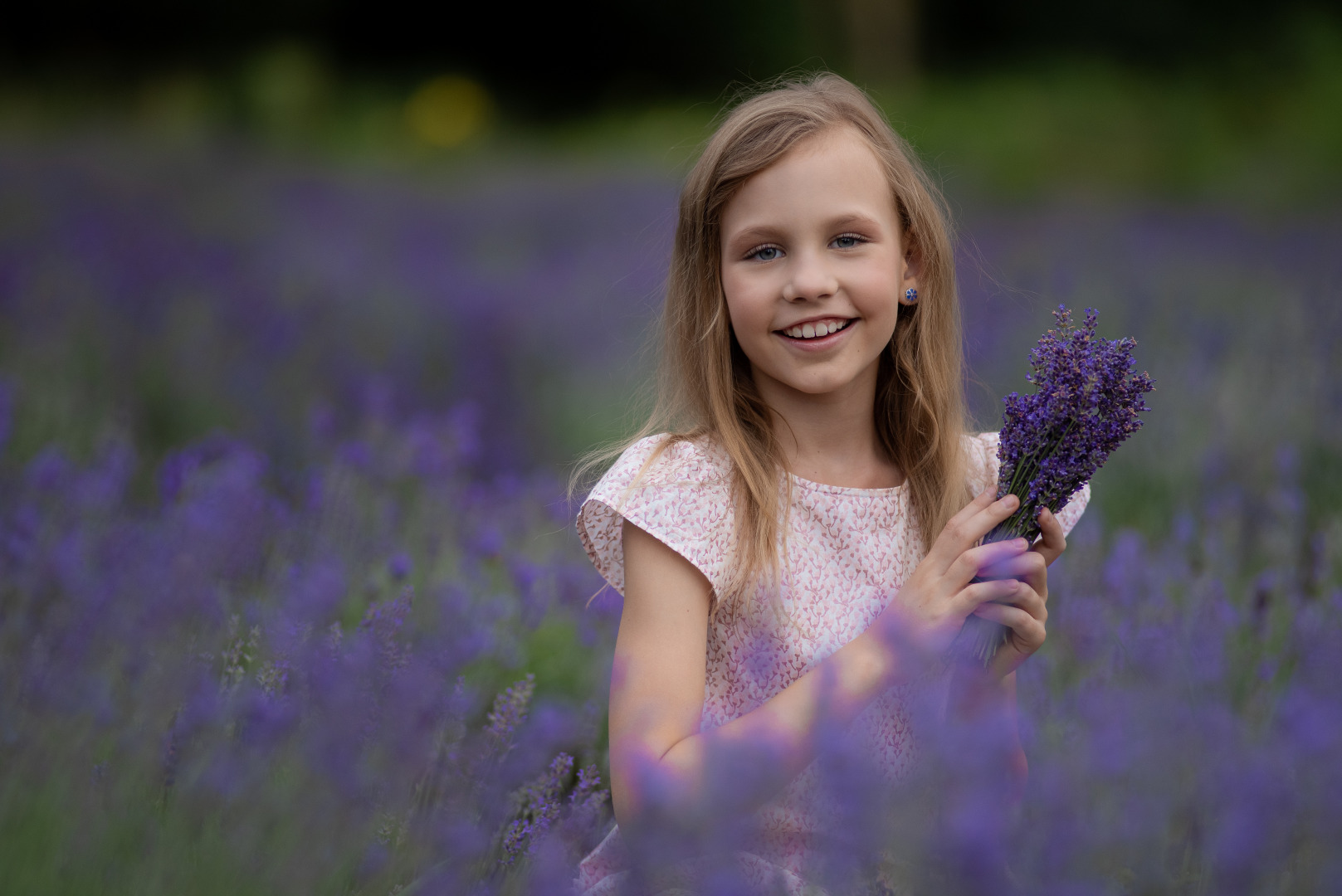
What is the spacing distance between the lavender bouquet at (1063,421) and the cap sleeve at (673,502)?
0.36 metres

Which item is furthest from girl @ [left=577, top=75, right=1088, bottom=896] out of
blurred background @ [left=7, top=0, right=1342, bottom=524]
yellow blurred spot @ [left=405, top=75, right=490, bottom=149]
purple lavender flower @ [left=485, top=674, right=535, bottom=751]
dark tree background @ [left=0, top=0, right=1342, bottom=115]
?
dark tree background @ [left=0, top=0, right=1342, bottom=115]

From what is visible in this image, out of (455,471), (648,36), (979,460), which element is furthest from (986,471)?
(648,36)

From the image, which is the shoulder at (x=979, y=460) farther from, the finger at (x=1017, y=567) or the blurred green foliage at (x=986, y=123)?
the blurred green foliage at (x=986, y=123)

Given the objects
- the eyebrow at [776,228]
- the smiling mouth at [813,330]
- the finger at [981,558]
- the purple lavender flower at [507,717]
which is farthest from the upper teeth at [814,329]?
the purple lavender flower at [507,717]

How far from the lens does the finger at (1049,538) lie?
1.51m

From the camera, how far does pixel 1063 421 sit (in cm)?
146

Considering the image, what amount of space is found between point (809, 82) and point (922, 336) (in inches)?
19.6

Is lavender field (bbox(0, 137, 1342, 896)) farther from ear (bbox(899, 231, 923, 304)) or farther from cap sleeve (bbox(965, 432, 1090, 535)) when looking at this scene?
ear (bbox(899, 231, 923, 304))

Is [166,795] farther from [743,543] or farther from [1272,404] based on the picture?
[1272,404]

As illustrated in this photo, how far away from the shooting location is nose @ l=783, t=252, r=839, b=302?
164 cm

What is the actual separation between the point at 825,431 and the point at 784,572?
9.9 inches

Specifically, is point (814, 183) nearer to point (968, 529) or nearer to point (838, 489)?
point (838, 489)

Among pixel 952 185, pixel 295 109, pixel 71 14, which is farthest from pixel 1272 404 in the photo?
pixel 71 14

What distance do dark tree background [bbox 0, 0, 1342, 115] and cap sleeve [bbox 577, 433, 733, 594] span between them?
13432 millimetres
